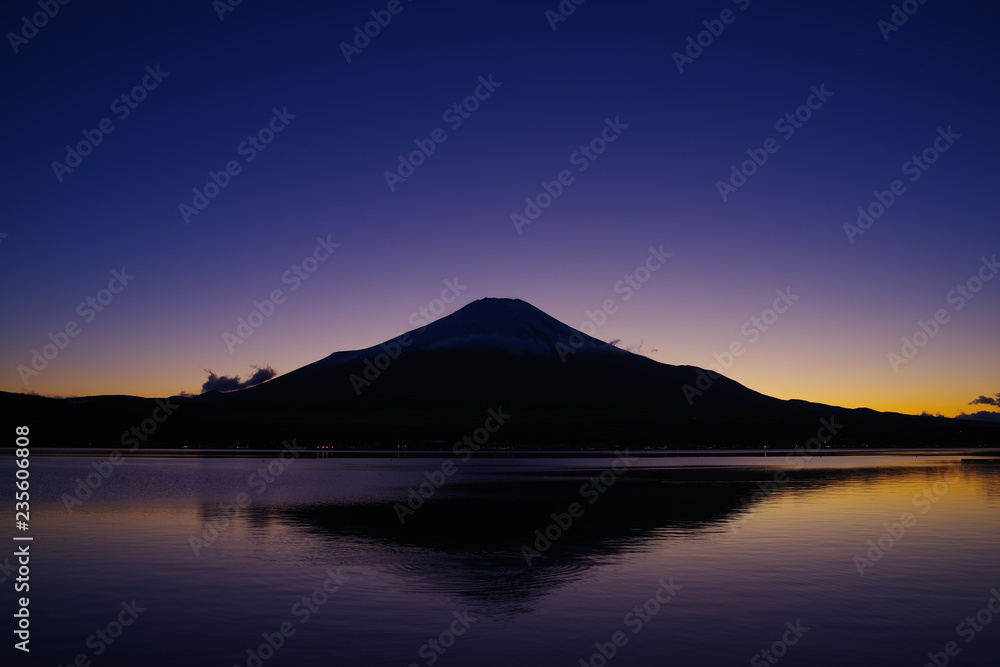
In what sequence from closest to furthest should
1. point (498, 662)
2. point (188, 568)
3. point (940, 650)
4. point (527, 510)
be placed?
point (498, 662) < point (940, 650) < point (188, 568) < point (527, 510)

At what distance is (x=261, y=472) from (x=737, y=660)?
211 ft

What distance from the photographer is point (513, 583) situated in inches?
778

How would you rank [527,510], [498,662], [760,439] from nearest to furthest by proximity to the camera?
[498,662]
[527,510]
[760,439]

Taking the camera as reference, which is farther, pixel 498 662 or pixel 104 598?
pixel 104 598

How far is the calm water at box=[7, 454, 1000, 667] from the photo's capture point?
14203mm

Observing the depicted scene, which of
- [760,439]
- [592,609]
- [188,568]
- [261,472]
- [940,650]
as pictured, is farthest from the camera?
[760,439]

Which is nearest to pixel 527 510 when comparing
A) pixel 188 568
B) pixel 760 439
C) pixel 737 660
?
pixel 188 568

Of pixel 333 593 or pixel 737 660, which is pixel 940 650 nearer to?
pixel 737 660

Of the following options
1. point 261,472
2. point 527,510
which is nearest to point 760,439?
point 261,472

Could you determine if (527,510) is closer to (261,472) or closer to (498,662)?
(498,662)

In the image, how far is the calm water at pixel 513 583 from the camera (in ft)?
46.6

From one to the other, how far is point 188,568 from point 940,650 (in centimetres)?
1792

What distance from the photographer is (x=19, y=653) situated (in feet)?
45.1

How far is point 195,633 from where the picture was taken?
1509 cm
